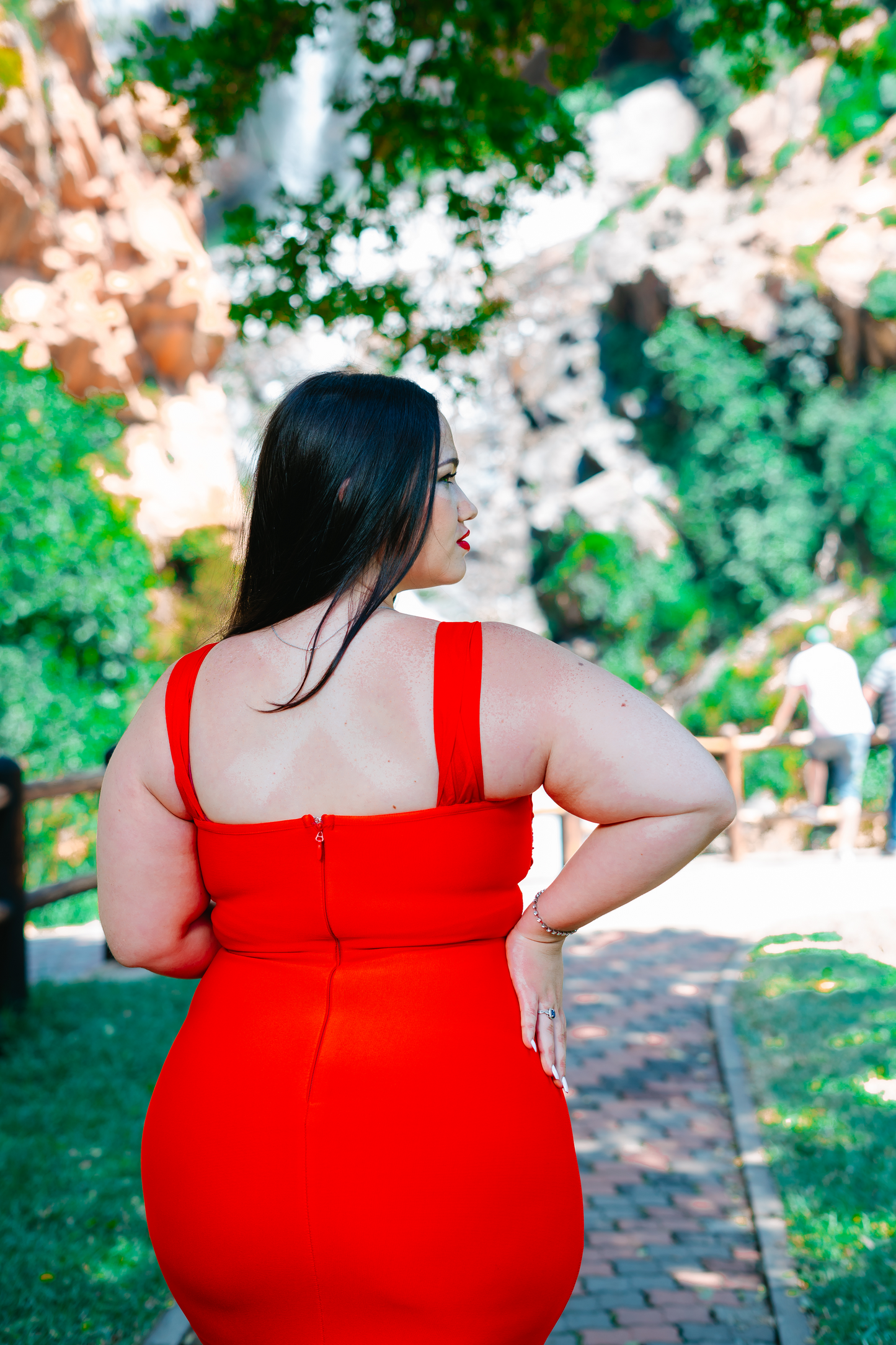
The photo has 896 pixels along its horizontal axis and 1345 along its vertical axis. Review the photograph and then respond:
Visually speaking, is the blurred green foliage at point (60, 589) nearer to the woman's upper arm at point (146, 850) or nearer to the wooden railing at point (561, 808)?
the wooden railing at point (561, 808)

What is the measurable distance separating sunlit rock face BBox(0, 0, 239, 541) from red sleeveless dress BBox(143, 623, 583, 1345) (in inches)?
564

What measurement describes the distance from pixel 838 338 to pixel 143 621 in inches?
500

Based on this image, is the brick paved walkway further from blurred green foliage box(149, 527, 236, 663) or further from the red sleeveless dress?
blurred green foliage box(149, 527, 236, 663)

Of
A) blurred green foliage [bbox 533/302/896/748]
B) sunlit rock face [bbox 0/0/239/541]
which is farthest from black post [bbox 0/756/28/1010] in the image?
blurred green foliage [bbox 533/302/896/748]

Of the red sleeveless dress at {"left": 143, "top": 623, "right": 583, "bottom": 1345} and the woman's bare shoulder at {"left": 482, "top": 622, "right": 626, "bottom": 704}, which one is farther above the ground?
the woman's bare shoulder at {"left": 482, "top": 622, "right": 626, "bottom": 704}

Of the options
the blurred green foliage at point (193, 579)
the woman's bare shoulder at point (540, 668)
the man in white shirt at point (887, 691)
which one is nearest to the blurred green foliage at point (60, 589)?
the blurred green foliage at point (193, 579)

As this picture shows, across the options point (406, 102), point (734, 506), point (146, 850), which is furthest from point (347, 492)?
point (734, 506)

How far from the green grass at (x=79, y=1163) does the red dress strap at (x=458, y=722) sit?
2.33 metres

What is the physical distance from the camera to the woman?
1.21 meters

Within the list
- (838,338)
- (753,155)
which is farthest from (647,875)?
(753,155)

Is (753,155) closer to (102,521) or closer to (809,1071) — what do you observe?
(102,521)

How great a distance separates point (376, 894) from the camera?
123 cm

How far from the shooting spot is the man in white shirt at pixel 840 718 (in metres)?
8.98

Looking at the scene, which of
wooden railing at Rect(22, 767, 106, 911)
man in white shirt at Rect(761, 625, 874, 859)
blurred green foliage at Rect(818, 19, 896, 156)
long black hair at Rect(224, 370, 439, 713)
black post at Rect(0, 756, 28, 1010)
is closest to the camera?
long black hair at Rect(224, 370, 439, 713)
